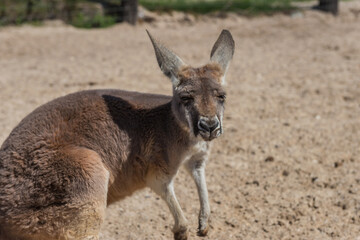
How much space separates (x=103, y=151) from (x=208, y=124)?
86 centimetres

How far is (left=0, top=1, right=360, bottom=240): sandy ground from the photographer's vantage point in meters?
5.09

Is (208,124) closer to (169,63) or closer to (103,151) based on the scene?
(169,63)

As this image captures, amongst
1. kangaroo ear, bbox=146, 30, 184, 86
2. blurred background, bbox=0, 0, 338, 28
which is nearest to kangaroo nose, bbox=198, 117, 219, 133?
kangaroo ear, bbox=146, 30, 184, 86

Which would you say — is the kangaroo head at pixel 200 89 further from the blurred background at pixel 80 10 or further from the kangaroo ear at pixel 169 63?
the blurred background at pixel 80 10

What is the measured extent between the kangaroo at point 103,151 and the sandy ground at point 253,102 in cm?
78

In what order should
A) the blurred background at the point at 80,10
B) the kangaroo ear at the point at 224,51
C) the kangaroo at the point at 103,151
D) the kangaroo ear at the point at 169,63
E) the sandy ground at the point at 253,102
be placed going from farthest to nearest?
the blurred background at the point at 80,10 < the sandy ground at the point at 253,102 < the kangaroo ear at the point at 224,51 < the kangaroo ear at the point at 169,63 < the kangaroo at the point at 103,151

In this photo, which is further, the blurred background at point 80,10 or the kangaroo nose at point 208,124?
the blurred background at point 80,10

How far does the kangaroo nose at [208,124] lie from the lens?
3.86 m

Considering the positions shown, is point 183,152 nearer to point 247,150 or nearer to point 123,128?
point 123,128

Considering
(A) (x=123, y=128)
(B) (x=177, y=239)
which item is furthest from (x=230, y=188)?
(A) (x=123, y=128)

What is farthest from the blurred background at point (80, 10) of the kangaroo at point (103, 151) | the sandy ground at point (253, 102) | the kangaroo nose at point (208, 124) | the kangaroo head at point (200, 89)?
the kangaroo nose at point (208, 124)

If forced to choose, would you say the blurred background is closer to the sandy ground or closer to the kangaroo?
the sandy ground

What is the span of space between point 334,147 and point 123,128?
9.81 feet

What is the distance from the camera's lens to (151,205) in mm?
5289
